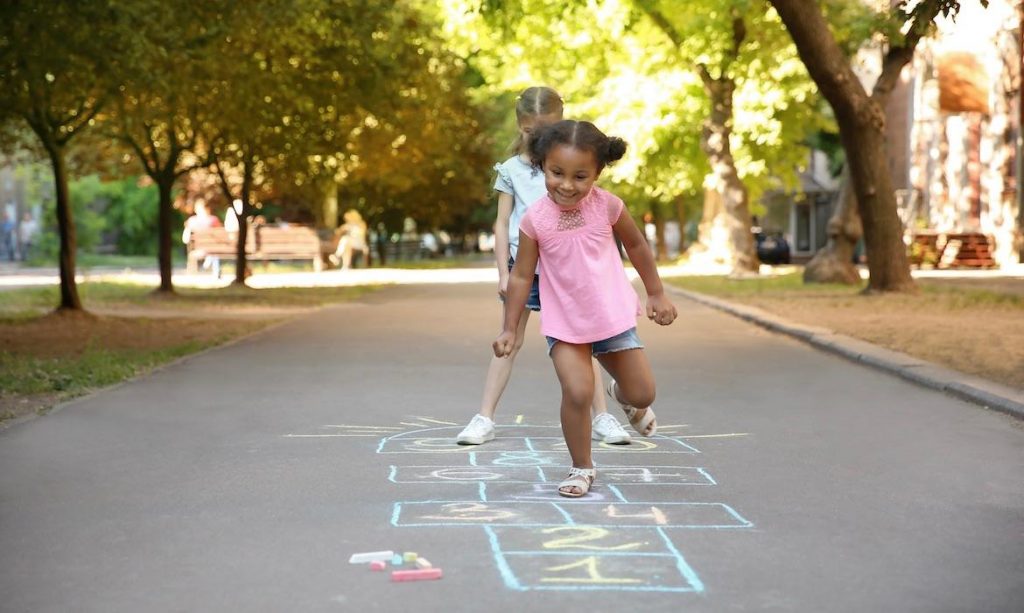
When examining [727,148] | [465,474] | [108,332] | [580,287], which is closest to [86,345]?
[108,332]

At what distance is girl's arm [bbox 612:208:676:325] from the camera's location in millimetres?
6996

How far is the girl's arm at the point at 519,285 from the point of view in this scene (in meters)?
6.95

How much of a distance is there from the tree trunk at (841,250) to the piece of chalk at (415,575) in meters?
24.3

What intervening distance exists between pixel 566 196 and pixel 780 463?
2.08 m

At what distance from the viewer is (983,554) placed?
568cm

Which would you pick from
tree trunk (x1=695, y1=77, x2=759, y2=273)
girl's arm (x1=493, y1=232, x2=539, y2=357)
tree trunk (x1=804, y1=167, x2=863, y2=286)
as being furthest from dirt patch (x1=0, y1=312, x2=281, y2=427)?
tree trunk (x1=695, y1=77, x2=759, y2=273)

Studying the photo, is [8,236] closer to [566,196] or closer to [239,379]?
[239,379]

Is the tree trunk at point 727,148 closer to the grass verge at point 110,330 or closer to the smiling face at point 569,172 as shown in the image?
the grass verge at point 110,330

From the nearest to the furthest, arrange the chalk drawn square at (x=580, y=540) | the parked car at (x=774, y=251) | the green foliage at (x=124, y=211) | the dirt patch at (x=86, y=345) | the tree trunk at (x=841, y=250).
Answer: the chalk drawn square at (x=580, y=540), the dirt patch at (x=86, y=345), the tree trunk at (x=841, y=250), the parked car at (x=774, y=251), the green foliage at (x=124, y=211)

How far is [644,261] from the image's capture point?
7.00 m

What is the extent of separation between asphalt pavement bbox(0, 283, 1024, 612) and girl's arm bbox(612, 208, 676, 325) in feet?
2.65

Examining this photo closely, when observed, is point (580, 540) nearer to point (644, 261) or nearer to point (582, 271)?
point (582, 271)

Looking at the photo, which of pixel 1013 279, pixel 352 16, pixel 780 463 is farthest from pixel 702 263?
pixel 780 463

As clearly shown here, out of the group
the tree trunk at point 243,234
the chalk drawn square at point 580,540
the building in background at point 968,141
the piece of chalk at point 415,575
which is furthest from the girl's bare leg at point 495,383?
the building in background at point 968,141
